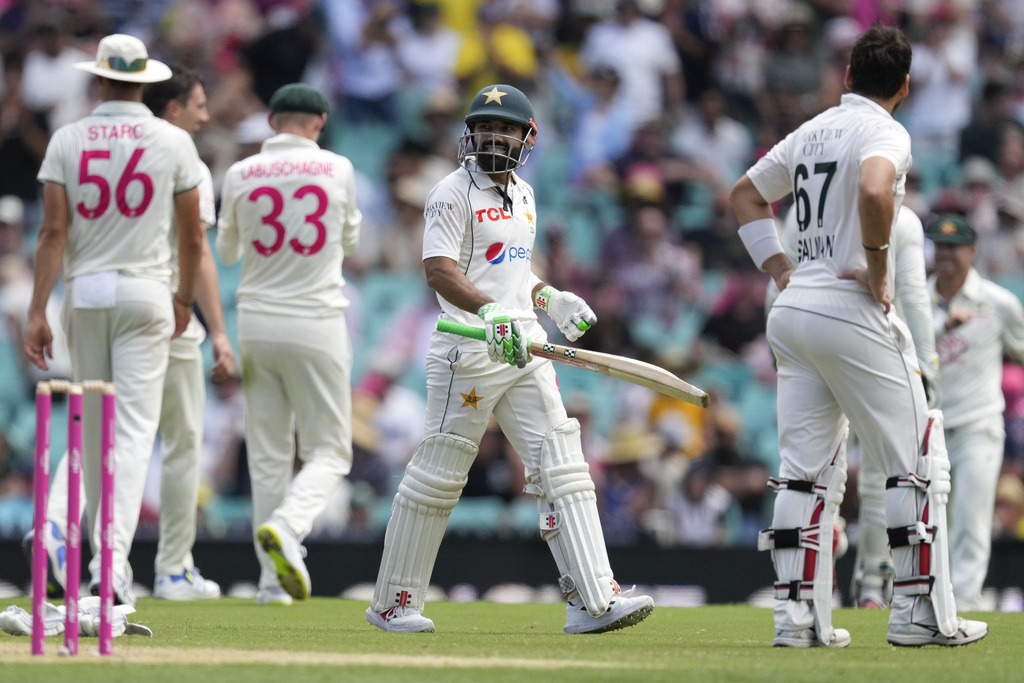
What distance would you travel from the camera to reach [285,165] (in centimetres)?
713

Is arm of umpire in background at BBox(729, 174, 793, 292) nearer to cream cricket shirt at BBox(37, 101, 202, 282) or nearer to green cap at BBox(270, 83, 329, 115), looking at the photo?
cream cricket shirt at BBox(37, 101, 202, 282)

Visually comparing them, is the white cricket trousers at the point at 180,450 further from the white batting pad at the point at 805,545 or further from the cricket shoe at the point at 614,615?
the white batting pad at the point at 805,545

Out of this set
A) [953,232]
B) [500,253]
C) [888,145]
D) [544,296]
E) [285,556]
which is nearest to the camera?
[888,145]

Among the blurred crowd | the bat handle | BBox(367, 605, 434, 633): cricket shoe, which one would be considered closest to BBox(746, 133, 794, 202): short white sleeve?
the bat handle

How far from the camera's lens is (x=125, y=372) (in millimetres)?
5777

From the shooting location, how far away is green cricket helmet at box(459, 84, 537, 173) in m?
5.47

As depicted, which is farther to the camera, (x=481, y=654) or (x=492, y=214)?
(x=492, y=214)

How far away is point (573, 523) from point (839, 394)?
3.67 ft

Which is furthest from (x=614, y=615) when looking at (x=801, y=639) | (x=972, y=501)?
(x=972, y=501)

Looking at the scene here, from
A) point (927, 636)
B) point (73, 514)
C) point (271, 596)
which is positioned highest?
point (73, 514)

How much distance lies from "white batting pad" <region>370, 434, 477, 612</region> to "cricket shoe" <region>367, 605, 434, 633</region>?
0.02 m

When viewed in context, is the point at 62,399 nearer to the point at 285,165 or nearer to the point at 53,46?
the point at 53,46

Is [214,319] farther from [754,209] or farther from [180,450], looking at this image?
[754,209]

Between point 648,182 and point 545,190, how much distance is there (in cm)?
109
